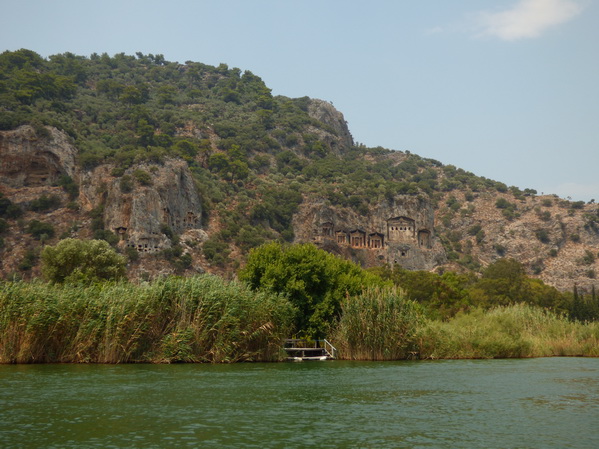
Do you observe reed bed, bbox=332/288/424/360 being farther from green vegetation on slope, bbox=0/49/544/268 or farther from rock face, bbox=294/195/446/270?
rock face, bbox=294/195/446/270

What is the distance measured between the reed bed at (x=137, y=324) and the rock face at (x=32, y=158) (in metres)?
→ 95.0

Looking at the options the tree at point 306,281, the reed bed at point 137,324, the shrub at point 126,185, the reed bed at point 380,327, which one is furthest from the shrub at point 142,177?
the reed bed at point 380,327

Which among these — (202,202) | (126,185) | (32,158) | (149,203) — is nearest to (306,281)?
(149,203)

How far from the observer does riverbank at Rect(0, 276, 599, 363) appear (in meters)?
36.5

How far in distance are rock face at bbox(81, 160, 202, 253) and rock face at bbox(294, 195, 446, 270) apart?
2973 cm

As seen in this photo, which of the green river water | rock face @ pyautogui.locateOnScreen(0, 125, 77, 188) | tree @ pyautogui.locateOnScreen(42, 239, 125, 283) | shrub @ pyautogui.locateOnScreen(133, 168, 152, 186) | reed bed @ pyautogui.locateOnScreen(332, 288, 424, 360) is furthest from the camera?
rock face @ pyautogui.locateOnScreen(0, 125, 77, 188)

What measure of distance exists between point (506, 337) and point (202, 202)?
97.6 metres

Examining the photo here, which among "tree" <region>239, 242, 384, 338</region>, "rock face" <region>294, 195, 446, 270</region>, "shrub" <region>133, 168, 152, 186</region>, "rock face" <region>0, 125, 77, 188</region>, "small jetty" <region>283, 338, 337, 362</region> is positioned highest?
"rock face" <region>0, 125, 77, 188</region>

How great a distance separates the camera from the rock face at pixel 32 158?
124312mm

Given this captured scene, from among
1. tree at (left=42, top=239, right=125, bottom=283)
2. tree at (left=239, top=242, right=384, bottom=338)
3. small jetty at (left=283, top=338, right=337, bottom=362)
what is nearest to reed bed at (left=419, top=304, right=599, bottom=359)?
small jetty at (left=283, top=338, right=337, bottom=362)

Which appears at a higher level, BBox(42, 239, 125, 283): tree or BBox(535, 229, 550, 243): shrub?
BBox(535, 229, 550, 243): shrub

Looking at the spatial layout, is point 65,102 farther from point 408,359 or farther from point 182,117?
point 408,359

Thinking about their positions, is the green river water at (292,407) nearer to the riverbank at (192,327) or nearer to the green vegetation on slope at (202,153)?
the riverbank at (192,327)

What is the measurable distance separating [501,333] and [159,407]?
34.2 meters
